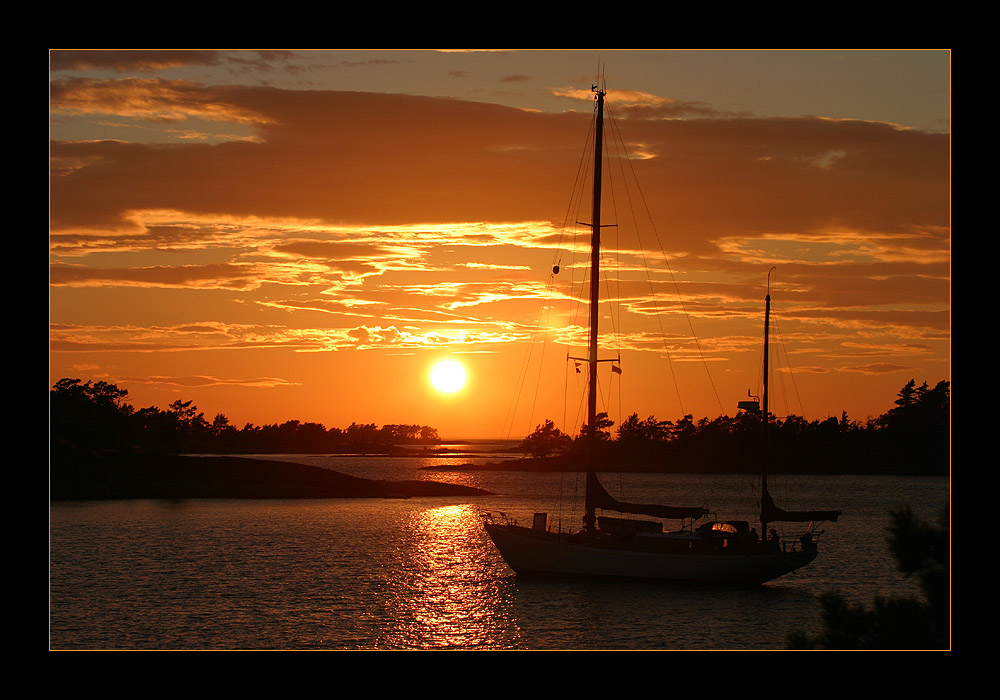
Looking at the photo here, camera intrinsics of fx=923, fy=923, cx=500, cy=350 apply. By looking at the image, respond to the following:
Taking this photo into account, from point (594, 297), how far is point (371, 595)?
18.8 meters

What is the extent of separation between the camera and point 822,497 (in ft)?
476

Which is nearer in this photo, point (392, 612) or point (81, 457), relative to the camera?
point (392, 612)

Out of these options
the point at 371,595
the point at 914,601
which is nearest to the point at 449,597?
the point at 371,595

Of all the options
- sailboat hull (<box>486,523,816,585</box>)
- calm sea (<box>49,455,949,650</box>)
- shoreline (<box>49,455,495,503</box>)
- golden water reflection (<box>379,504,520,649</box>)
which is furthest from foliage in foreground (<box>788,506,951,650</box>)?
shoreline (<box>49,455,495,503</box>)

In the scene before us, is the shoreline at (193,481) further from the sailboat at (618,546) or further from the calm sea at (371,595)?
the sailboat at (618,546)

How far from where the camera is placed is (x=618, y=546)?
4362 cm

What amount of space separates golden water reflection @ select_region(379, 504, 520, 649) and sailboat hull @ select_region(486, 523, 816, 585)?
2.48 metres
